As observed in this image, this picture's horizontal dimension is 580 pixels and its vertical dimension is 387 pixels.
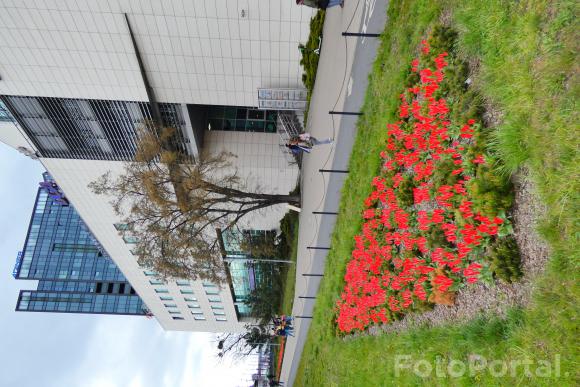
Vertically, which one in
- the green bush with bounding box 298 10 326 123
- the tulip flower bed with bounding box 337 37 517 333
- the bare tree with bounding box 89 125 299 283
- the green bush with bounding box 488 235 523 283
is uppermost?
the green bush with bounding box 298 10 326 123

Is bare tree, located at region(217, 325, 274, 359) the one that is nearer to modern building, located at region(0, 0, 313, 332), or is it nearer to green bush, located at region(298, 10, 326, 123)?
modern building, located at region(0, 0, 313, 332)

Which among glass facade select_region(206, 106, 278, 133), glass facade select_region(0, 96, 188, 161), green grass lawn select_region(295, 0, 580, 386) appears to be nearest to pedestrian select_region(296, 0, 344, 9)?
green grass lawn select_region(295, 0, 580, 386)

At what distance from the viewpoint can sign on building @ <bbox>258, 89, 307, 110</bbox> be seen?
71.4 feet

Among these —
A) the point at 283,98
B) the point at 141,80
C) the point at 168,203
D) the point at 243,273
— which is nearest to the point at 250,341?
the point at 243,273

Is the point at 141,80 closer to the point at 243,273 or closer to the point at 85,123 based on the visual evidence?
the point at 85,123

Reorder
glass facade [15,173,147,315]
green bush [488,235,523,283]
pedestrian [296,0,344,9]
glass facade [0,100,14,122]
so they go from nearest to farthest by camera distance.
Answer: green bush [488,235,523,283]
pedestrian [296,0,344,9]
glass facade [0,100,14,122]
glass facade [15,173,147,315]

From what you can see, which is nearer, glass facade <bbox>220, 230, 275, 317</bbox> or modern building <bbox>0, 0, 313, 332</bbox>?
modern building <bbox>0, 0, 313, 332</bbox>

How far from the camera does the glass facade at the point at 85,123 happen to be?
2339 centimetres

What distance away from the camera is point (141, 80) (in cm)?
2123

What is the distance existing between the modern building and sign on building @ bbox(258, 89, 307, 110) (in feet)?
0.20

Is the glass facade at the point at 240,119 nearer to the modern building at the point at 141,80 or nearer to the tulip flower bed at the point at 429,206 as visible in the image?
the modern building at the point at 141,80

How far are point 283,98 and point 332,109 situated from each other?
8688 millimetres

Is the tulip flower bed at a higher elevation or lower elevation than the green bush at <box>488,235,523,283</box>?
higher

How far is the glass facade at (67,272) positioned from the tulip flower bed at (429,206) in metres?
84.3
